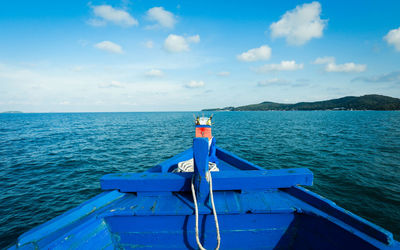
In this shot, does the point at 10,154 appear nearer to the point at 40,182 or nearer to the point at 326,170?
the point at 40,182

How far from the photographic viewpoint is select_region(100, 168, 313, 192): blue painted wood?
9.52 feet

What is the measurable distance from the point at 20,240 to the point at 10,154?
21855 mm

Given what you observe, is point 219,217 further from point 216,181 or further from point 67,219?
point 67,219

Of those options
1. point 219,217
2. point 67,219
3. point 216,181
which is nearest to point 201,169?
point 216,181

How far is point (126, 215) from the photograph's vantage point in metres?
2.51

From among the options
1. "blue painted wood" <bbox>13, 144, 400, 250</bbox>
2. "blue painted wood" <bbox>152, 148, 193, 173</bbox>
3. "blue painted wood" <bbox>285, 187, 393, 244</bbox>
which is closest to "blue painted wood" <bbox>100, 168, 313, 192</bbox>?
"blue painted wood" <bbox>13, 144, 400, 250</bbox>

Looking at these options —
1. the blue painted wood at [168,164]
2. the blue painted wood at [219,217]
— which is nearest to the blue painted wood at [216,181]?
the blue painted wood at [219,217]

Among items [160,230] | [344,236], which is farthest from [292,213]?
[160,230]

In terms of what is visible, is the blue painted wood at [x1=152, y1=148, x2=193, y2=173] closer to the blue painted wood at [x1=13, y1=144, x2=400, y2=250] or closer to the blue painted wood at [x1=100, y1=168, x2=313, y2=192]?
the blue painted wood at [x1=13, y1=144, x2=400, y2=250]

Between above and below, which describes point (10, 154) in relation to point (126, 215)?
below

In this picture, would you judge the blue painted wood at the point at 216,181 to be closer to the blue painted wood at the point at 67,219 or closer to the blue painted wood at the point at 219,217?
the blue painted wood at the point at 219,217

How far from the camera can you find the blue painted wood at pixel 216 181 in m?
2.90

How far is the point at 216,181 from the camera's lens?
9.48 feet

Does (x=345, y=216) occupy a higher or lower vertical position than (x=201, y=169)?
lower
